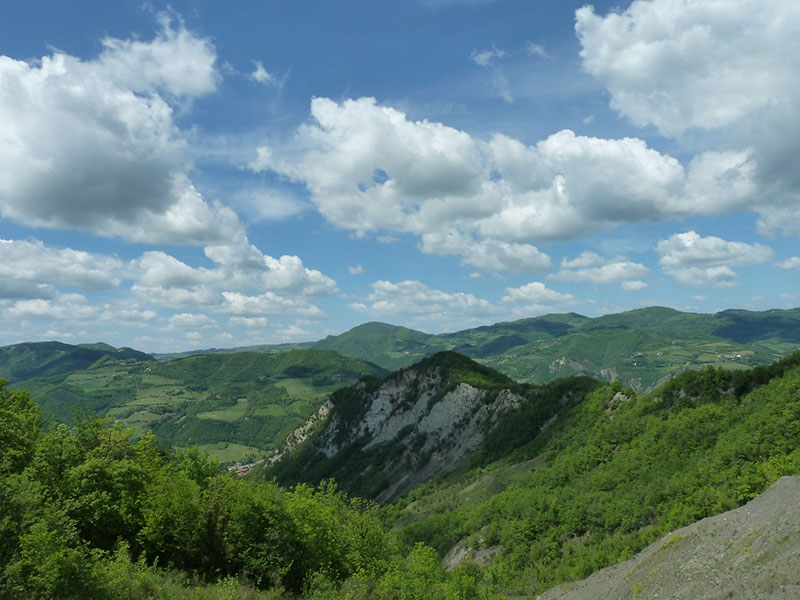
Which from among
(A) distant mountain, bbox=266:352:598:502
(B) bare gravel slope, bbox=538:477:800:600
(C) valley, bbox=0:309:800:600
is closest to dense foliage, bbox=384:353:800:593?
(C) valley, bbox=0:309:800:600

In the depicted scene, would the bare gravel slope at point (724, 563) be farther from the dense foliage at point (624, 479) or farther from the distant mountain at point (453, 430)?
the distant mountain at point (453, 430)

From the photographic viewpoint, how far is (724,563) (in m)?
38.5

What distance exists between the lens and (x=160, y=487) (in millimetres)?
36031

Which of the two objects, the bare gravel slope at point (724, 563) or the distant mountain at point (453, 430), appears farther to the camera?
the distant mountain at point (453, 430)

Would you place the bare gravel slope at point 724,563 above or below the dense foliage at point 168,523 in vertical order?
below

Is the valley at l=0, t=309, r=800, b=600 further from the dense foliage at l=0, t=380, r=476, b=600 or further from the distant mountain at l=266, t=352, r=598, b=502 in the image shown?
the distant mountain at l=266, t=352, r=598, b=502

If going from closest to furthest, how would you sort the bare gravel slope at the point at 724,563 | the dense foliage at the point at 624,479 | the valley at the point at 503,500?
the bare gravel slope at the point at 724,563 < the valley at the point at 503,500 < the dense foliage at the point at 624,479

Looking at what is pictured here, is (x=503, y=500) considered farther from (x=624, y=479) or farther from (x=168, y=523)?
(x=168, y=523)

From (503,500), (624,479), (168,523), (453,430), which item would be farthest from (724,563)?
(453,430)

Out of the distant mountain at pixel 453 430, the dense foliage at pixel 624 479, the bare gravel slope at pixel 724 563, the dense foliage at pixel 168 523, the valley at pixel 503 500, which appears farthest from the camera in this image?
the distant mountain at pixel 453 430

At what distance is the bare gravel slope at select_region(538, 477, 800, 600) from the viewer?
31719mm

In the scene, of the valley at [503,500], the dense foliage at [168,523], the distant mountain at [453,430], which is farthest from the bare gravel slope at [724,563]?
the distant mountain at [453,430]

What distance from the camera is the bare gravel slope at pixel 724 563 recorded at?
31.7 meters

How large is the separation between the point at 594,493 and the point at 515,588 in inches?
938
